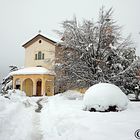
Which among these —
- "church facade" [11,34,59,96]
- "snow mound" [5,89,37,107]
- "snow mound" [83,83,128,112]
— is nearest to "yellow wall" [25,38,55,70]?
"church facade" [11,34,59,96]

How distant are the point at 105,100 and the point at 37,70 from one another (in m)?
29.8

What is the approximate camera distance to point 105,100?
1485 centimetres

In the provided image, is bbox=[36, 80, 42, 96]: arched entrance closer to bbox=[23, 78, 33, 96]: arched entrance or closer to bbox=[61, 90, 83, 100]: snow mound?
bbox=[23, 78, 33, 96]: arched entrance

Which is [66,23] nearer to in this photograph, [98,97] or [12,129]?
[98,97]

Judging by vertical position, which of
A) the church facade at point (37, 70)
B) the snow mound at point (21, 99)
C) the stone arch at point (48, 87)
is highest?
the church facade at point (37, 70)

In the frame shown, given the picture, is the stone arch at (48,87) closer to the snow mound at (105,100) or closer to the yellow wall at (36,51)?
the yellow wall at (36,51)

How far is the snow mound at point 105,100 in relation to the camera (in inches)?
582

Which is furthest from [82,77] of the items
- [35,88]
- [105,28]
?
[35,88]

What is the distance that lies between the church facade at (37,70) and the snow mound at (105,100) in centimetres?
2534

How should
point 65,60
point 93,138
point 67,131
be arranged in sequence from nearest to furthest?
point 93,138
point 67,131
point 65,60

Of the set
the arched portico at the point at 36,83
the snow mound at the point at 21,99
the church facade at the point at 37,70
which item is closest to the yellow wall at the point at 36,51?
the church facade at the point at 37,70

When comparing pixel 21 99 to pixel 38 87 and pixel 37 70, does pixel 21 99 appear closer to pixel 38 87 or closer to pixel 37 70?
pixel 37 70

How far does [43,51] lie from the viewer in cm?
4772

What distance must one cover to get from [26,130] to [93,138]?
4.62m
